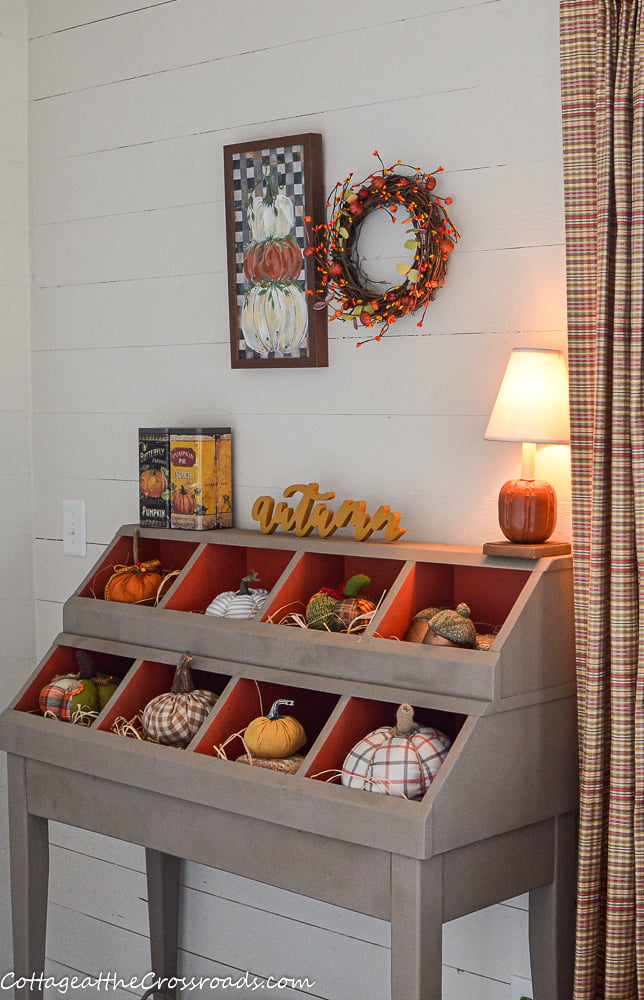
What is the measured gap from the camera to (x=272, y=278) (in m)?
2.24

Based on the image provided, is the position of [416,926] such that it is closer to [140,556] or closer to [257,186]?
[140,556]

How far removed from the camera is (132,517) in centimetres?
260

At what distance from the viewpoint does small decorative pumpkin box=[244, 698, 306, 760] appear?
1833 mm

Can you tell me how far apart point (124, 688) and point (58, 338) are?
39.4 inches

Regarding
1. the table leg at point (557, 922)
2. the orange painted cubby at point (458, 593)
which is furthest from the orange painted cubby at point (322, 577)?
the table leg at point (557, 922)

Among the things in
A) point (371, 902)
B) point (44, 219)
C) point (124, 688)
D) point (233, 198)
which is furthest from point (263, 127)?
point (371, 902)

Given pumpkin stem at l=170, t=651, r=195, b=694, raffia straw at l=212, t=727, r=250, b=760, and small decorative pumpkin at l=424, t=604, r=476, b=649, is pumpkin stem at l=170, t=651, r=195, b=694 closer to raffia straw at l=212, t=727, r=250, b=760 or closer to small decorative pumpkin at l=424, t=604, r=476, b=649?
raffia straw at l=212, t=727, r=250, b=760

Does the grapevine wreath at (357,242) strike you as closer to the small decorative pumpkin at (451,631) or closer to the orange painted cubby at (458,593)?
the orange painted cubby at (458,593)

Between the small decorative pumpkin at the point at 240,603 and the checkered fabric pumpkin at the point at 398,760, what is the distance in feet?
1.30

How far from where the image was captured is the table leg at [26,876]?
84.5 inches

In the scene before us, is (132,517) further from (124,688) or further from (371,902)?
(371,902)

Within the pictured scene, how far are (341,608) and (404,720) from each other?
0.27m

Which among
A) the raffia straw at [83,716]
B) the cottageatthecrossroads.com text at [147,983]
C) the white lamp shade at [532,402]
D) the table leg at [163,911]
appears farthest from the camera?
the table leg at [163,911]

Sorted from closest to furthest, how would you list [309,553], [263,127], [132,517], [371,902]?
1. [371,902]
2. [309,553]
3. [263,127]
4. [132,517]
